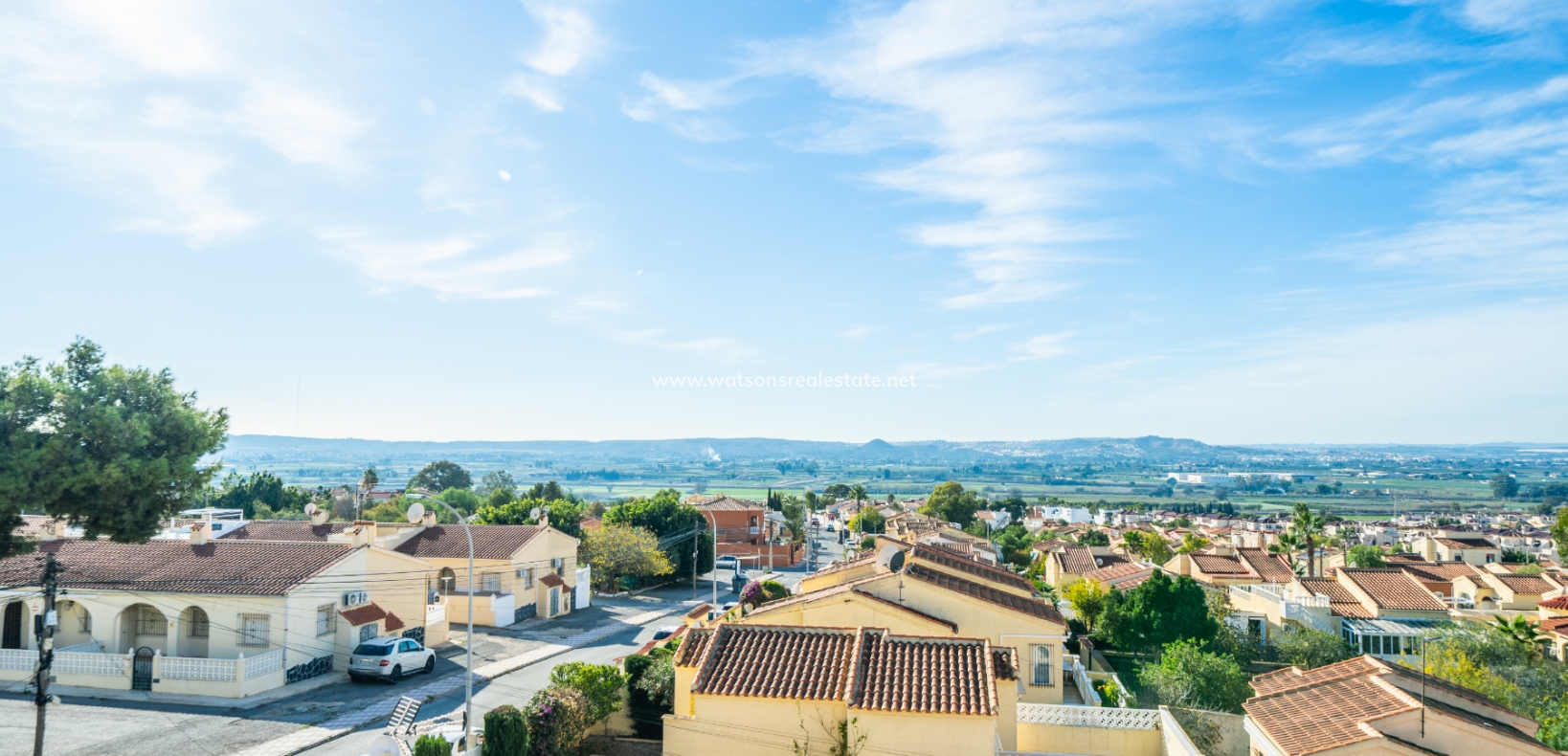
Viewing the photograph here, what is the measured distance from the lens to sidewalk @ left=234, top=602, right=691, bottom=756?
21.9 meters

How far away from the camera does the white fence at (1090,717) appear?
20500 mm

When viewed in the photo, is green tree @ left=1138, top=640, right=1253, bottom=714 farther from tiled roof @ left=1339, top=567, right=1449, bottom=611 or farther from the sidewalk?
tiled roof @ left=1339, top=567, right=1449, bottom=611

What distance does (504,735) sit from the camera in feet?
59.0

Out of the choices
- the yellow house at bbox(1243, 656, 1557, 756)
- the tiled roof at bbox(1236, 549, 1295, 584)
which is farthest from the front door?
the tiled roof at bbox(1236, 549, 1295, 584)

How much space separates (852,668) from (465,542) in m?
31.8

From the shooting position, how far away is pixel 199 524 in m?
45.6

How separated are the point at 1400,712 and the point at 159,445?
26.8 metres

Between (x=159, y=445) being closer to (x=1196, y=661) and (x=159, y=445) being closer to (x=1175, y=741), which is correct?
(x=1175, y=741)

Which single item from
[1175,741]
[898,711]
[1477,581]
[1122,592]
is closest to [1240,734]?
[1175,741]

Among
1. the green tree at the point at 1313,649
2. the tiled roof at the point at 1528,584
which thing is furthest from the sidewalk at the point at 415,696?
the tiled roof at the point at 1528,584

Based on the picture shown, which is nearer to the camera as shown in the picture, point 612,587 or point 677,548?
point 612,587

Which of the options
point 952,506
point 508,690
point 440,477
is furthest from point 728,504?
point 440,477

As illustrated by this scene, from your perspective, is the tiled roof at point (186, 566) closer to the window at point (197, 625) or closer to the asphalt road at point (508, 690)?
the window at point (197, 625)

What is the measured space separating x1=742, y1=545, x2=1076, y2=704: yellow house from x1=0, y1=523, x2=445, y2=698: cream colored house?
16.0 meters
